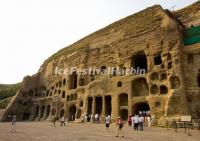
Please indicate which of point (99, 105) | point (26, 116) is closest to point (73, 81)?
point (99, 105)

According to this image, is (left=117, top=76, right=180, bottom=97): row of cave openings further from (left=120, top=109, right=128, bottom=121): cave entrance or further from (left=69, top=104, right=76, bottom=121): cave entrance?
(left=69, top=104, right=76, bottom=121): cave entrance

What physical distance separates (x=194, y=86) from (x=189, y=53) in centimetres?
389

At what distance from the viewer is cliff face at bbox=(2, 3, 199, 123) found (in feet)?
86.4

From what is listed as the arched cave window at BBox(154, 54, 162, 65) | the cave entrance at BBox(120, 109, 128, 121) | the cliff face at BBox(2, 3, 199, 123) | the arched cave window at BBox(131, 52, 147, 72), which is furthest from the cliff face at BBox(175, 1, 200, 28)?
the cave entrance at BBox(120, 109, 128, 121)

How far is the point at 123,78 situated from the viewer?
30.7m

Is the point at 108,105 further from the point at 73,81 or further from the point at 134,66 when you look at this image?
the point at 73,81

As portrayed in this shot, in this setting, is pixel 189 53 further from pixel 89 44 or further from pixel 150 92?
pixel 89 44

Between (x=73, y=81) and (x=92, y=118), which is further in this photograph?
(x=73, y=81)

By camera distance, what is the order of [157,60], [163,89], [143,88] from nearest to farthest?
[163,89] → [143,88] → [157,60]

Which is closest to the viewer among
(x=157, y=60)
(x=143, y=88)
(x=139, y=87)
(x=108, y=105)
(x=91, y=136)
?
(x=91, y=136)

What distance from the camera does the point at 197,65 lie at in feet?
86.7

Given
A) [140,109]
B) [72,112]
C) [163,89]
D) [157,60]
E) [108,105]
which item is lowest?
[72,112]

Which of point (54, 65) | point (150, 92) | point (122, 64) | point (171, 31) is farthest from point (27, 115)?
Answer: point (171, 31)

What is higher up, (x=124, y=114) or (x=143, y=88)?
(x=143, y=88)
